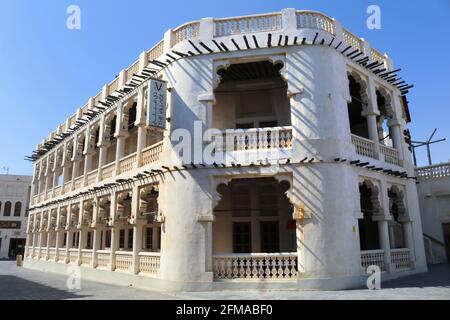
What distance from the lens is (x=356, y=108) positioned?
17.1m

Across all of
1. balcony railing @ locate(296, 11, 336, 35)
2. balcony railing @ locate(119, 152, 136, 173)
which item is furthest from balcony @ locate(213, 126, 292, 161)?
balcony railing @ locate(119, 152, 136, 173)

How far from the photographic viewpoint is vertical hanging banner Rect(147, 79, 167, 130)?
12625mm

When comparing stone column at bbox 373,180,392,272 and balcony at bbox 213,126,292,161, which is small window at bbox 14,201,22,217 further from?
stone column at bbox 373,180,392,272

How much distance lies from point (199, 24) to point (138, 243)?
29.9 ft

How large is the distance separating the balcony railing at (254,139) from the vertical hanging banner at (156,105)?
217 cm

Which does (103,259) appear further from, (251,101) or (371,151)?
(371,151)

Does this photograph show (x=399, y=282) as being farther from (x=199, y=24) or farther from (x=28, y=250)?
(x=28, y=250)

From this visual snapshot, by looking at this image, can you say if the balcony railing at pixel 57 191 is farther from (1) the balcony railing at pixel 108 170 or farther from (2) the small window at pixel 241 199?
(2) the small window at pixel 241 199

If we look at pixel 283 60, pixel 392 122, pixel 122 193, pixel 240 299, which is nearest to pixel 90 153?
pixel 122 193

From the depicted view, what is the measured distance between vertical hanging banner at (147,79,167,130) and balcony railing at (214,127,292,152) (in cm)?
217

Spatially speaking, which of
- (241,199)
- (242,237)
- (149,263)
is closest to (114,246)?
(149,263)

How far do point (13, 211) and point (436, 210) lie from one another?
47.6 m

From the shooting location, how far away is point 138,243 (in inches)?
556

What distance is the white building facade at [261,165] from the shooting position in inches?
452
